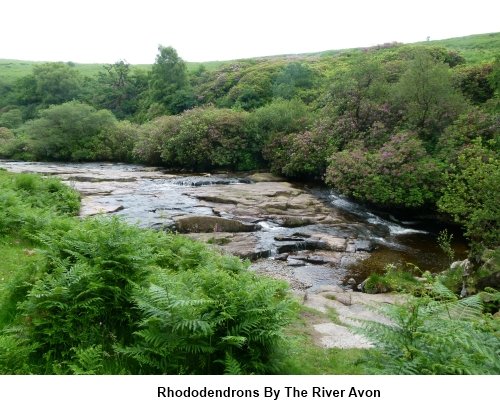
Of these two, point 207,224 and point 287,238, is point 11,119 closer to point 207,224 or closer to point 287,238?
point 207,224

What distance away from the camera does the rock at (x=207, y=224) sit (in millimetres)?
15609

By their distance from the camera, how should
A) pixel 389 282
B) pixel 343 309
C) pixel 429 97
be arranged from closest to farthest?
pixel 343 309 < pixel 389 282 < pixel 429 97

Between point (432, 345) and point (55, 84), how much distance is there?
7748cm

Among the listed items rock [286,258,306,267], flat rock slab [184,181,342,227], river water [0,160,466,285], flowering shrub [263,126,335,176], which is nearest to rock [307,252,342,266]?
river water [0,160,466,285]

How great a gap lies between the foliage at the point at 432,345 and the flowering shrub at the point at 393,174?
15318 millimetres

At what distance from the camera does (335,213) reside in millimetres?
19938

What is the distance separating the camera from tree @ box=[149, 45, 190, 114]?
182 feet

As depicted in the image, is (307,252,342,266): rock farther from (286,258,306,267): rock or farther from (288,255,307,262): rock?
(286,258,306,267): rock

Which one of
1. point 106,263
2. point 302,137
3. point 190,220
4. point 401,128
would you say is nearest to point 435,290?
point 106,263

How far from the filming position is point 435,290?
4809 mm

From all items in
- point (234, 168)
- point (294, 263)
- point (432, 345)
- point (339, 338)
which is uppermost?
point (432, 345)

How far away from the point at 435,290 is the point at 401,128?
20641 mm

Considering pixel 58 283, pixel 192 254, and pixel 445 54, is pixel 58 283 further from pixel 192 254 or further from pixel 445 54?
pixel 445 54

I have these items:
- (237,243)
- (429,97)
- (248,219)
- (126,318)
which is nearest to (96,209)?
(237,243)
